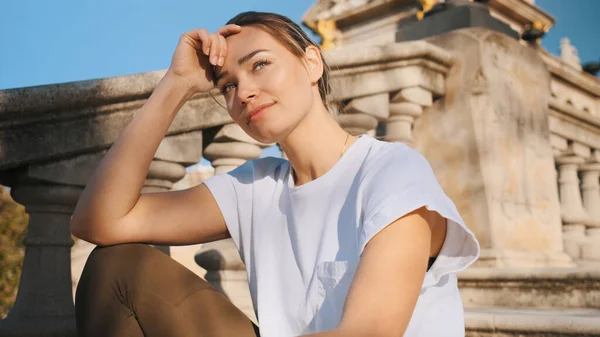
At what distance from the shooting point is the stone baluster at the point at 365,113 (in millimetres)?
3734

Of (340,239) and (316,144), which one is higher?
(316,144)

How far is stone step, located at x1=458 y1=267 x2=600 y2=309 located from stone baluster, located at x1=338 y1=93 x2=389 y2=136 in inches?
41.5

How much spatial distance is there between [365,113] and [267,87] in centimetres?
216

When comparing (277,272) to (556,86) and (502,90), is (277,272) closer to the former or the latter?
(502,90)

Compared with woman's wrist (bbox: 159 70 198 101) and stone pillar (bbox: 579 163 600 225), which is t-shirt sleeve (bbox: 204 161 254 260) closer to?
woman's wrist (bbox: 159 70 198 101)

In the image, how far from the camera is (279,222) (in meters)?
1.79

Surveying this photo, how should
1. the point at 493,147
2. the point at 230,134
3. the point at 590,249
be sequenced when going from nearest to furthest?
the point at 230,134, the point at 493,147, the point at 590,249

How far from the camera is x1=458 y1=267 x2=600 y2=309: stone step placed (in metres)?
2.88

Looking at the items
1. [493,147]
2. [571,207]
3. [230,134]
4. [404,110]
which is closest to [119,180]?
[230,134]

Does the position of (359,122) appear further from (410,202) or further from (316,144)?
(410,202)

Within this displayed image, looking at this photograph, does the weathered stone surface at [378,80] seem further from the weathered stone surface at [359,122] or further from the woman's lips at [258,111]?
the woman's lips at [258,111]

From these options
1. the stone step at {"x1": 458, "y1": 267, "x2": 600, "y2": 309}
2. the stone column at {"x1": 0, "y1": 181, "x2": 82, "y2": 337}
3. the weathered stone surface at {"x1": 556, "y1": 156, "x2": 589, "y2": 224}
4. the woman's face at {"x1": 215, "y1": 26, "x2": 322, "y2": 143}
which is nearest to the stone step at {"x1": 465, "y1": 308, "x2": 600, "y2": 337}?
the stone step at {"x1": 458, "y1": 267, "x2": 600, "y2": 309}

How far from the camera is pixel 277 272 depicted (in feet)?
5.62

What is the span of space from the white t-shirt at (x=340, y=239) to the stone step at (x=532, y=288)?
1.52m
